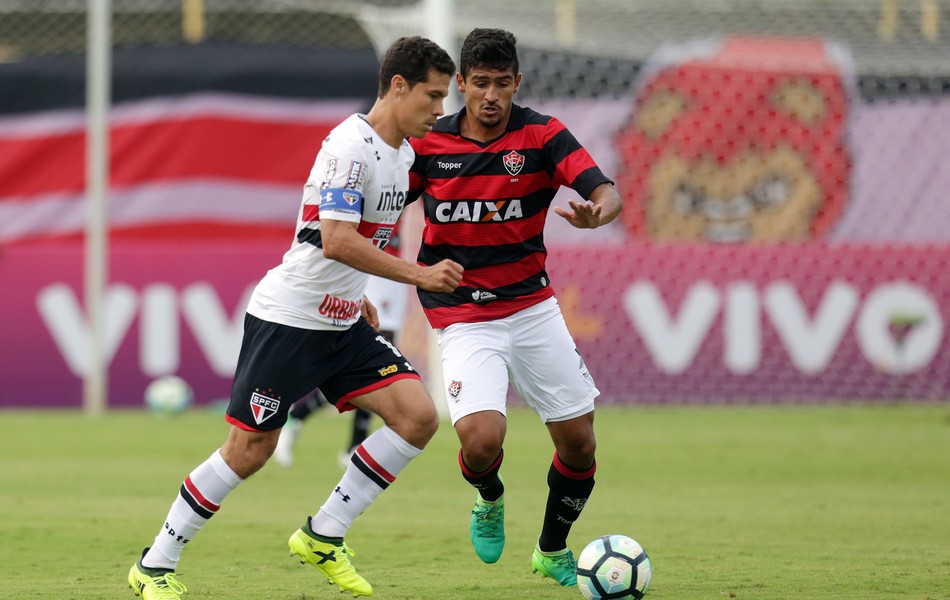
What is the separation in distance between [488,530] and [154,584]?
5.02 ft

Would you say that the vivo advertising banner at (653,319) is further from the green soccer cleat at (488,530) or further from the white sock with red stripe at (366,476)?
the white sock with red stripe at (366,476)

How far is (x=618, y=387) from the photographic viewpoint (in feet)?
51.8

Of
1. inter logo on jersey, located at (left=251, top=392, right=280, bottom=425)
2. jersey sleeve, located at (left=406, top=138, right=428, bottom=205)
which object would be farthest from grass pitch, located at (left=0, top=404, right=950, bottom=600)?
jersey sleeve, located at (left=406, top=138, right=428, bottom=205)

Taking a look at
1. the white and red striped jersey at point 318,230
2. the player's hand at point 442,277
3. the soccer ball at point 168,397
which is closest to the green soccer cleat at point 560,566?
the white and red striped jersey at point 318,230

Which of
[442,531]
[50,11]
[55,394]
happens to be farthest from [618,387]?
[50,11]

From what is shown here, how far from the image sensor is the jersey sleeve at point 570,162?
20.1ft

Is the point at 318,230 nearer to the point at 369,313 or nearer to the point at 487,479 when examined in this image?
the point at 369,313

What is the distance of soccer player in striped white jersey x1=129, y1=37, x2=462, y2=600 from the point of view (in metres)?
5.55

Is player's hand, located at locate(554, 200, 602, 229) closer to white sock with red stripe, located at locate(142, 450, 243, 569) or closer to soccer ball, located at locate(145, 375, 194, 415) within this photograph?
white sock with red stripe, located at locate(142, 450, 243, 569)

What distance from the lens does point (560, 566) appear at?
6.31 metres

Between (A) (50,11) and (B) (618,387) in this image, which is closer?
(B) (618,387)

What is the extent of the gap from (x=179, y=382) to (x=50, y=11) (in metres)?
6.34

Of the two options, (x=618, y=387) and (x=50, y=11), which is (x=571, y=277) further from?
(x=50, y=11)

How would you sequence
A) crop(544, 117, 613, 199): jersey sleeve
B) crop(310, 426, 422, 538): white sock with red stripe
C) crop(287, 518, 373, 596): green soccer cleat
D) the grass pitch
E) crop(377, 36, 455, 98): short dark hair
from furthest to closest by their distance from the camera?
the grass pitch, crop(544, 117, 613, 199): jersey sleeve, crop(310, 426, 422, 538): white sock with red stripe, crop(287, 518, 373, 596): green soccer cleat, crop(377, 36, 455, 98): short dark hair
